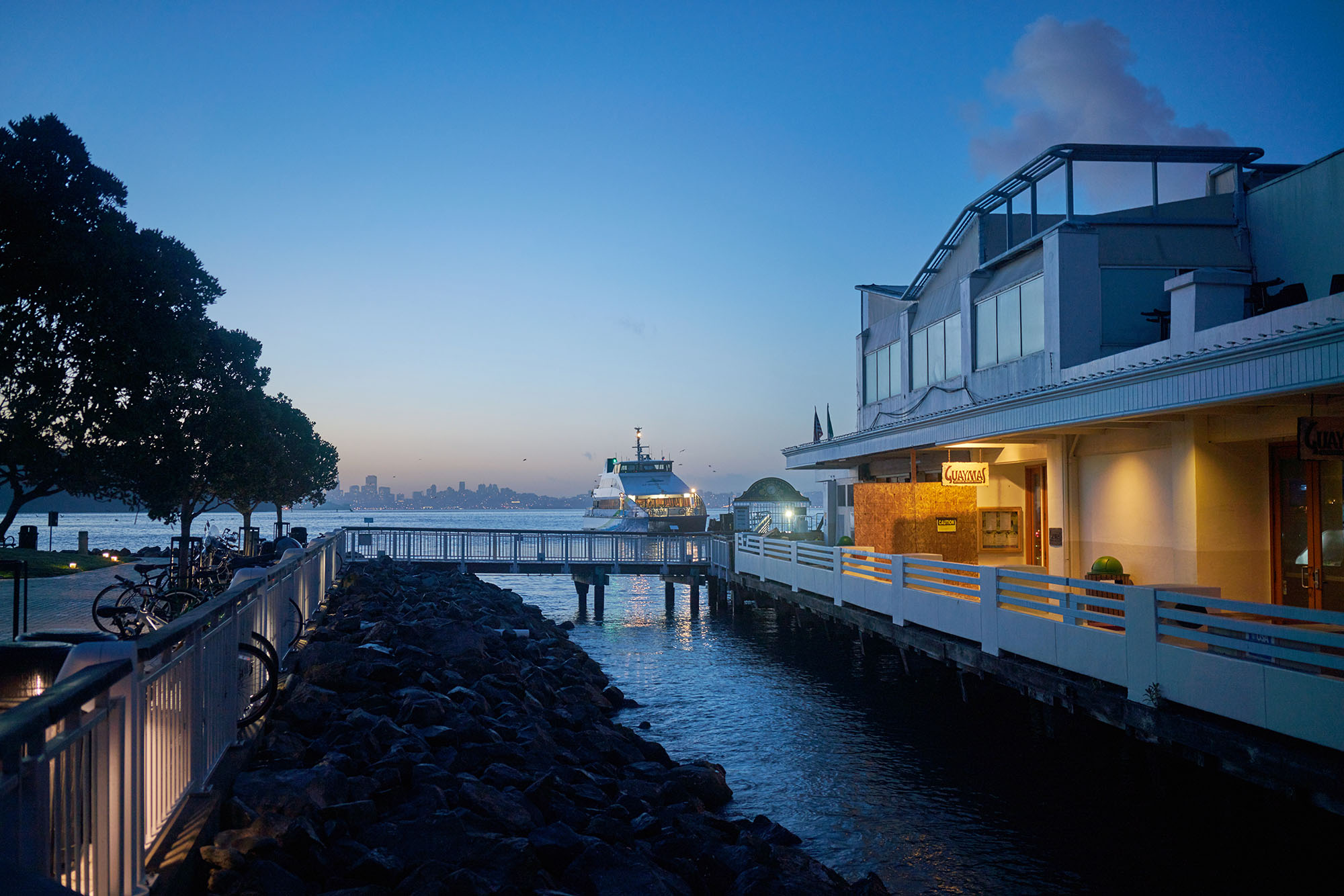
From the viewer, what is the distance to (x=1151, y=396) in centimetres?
1086

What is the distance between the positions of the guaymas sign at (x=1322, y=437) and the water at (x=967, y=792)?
11.5 feet

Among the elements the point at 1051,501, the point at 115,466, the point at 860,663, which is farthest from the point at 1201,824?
the point at 115,466

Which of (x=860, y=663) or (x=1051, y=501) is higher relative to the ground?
(x=1051, y=501)

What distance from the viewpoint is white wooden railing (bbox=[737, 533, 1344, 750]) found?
292 inches

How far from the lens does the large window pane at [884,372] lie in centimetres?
2577

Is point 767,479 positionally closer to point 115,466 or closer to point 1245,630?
point 115,466

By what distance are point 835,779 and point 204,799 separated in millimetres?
8425

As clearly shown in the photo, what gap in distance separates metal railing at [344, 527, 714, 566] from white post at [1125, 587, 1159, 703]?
20.6 metres

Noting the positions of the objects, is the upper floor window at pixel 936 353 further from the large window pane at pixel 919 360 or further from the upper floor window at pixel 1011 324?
the upper floor window at pixel 1011 324

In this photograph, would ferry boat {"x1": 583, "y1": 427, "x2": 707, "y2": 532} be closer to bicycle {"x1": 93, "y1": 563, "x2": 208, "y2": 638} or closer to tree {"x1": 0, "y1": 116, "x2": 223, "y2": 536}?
tree {"x1": 0, "y1": 116, "x2": 223, "y2": 536}

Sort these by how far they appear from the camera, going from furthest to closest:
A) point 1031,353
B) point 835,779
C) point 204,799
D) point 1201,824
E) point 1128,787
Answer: point 1031,353 < point 835,779 < point 1128,787 < point 1201,824 < point 204,799

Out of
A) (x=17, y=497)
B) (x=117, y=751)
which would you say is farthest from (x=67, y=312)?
(x=117, y=751)

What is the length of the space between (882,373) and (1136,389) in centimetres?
1526

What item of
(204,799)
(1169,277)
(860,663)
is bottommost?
(860,663)
